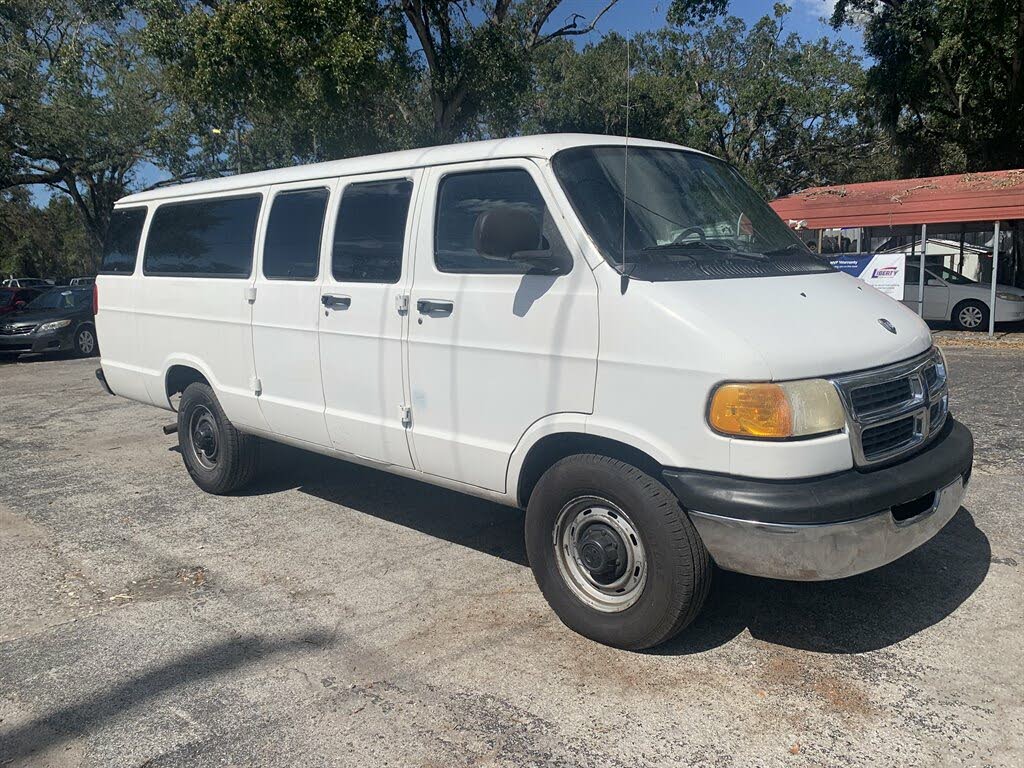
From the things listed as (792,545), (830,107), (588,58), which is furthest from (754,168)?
(792,545)

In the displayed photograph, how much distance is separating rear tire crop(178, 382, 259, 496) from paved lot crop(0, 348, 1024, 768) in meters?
0.31

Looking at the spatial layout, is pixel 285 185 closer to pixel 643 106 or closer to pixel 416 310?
pixel 416 310

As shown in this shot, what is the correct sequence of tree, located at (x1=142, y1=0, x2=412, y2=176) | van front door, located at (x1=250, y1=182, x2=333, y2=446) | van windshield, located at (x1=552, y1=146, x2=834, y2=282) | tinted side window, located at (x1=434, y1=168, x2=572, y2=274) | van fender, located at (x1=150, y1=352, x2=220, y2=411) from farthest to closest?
tree, located at (x1=142, y1=0, x2=412, y2=176) < van fender, located at (x1=150, y1=352, x2=220, y2=411) < van front door, located at (x1=250, y1=182, x2=333, y2=446) < tinted side window, located at (x1=434, y1=168, x2=572, y2=274) < van windshield, located at (x1=552, y1=146, x2=834, y2=282)

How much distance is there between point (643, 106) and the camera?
75.9ft

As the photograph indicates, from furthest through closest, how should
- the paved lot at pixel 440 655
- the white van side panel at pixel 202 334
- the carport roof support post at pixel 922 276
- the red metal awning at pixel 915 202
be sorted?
the carport roof support post at pixel 922 276, the red metal awning at pixel 915 202, the white van side panel at pixel 202 334, the paved lot at pixel 440 655

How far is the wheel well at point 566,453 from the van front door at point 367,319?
2.64 ft

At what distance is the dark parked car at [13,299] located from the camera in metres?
19.1

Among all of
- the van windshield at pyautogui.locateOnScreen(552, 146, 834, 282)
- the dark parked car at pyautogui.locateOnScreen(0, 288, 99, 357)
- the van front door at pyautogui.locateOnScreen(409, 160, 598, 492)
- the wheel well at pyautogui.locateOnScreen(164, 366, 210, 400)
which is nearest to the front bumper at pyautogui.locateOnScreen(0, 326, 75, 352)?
the dark parked car at pyautogui.locateOnScreen(0, 288, 99, 357)

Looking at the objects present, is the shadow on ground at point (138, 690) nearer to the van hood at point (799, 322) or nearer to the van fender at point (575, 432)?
the van fender at point (575, 432)

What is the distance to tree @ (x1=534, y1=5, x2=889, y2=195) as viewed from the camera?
25.7m

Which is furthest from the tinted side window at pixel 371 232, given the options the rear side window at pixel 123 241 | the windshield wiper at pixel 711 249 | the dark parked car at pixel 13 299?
the dark parked car at pixel 13 299

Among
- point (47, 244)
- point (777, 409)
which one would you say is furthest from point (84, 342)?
point (47, 244)

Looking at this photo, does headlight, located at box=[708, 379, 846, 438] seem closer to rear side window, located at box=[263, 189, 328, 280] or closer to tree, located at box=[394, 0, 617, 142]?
rear side window, located at box=[263, 189, 328, 280]

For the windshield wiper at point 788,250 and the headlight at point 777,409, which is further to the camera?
the windshield wiper at point 788,250
